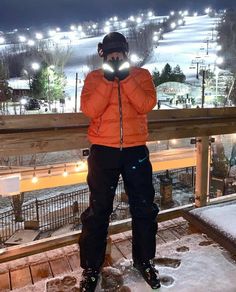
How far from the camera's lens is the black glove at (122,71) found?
2033mm

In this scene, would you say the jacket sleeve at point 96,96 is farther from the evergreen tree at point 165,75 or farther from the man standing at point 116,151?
the evergreen tree at point 165,75

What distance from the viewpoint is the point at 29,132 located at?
2354mm

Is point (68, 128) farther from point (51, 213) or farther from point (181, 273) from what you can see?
point (51, 213)

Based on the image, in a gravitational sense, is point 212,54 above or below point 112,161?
above

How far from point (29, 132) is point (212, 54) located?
46865mm

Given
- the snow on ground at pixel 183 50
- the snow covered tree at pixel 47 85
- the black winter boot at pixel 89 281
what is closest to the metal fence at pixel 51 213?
the black winter boot at pixel 89 281

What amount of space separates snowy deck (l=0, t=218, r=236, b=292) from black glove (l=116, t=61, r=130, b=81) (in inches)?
50.0

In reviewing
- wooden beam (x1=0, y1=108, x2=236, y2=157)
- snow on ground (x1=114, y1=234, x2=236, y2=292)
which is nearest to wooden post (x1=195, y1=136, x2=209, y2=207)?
wooden beam (x1=0, y1=108, x2=236, y2=157)

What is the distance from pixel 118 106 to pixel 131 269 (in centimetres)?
111

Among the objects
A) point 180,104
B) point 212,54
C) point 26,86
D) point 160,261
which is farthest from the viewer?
point 212,54

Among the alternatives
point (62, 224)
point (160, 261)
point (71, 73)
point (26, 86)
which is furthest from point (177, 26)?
point (160, 261)

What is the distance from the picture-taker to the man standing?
2047mm

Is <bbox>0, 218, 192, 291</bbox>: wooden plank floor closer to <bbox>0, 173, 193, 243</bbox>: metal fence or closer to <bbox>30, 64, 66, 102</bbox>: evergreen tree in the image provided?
<bbox>0, 173, 193, 243</bbox>: metal fence

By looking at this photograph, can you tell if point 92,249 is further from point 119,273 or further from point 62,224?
point 62,224
